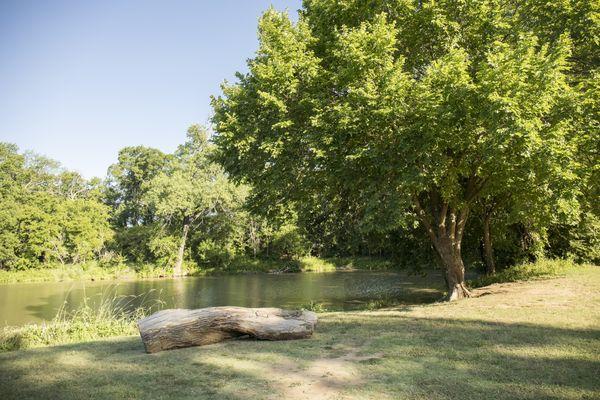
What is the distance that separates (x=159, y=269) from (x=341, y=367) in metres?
47.2

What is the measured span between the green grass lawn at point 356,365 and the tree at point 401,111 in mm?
4945

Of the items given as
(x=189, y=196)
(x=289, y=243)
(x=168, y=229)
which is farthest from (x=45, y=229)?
(x=289, y=243)

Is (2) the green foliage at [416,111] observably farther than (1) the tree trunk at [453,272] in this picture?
No

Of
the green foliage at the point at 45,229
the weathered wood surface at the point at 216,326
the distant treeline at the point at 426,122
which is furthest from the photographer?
the green foliage at the point at 45,229

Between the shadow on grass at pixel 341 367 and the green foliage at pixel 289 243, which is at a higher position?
the green foliage at pixel 289 243

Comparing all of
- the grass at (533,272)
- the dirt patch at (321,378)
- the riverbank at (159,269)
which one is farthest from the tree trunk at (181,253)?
the dirt patch at (321,378)

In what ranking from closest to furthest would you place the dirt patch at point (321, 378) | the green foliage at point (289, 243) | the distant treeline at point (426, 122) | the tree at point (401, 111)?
1. the dirt patch at point (321, 378)
2. the tree at point (401, 111)
3. the distant treeline at point (426, 122)
4. the green foliage at point (289, 243)

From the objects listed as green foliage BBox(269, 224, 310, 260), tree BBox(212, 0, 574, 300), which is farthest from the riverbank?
tree BBox(212, 0, 574, 300)

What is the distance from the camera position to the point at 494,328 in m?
8.76

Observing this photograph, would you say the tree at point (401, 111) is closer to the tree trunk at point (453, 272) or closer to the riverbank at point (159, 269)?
the tree trunk at point (453, 272)

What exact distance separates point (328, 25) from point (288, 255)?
43951 millimetres

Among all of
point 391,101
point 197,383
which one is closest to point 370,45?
point 391,101

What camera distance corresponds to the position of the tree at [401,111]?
39.1ft

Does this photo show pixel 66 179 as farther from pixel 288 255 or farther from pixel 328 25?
pixel 328 25
